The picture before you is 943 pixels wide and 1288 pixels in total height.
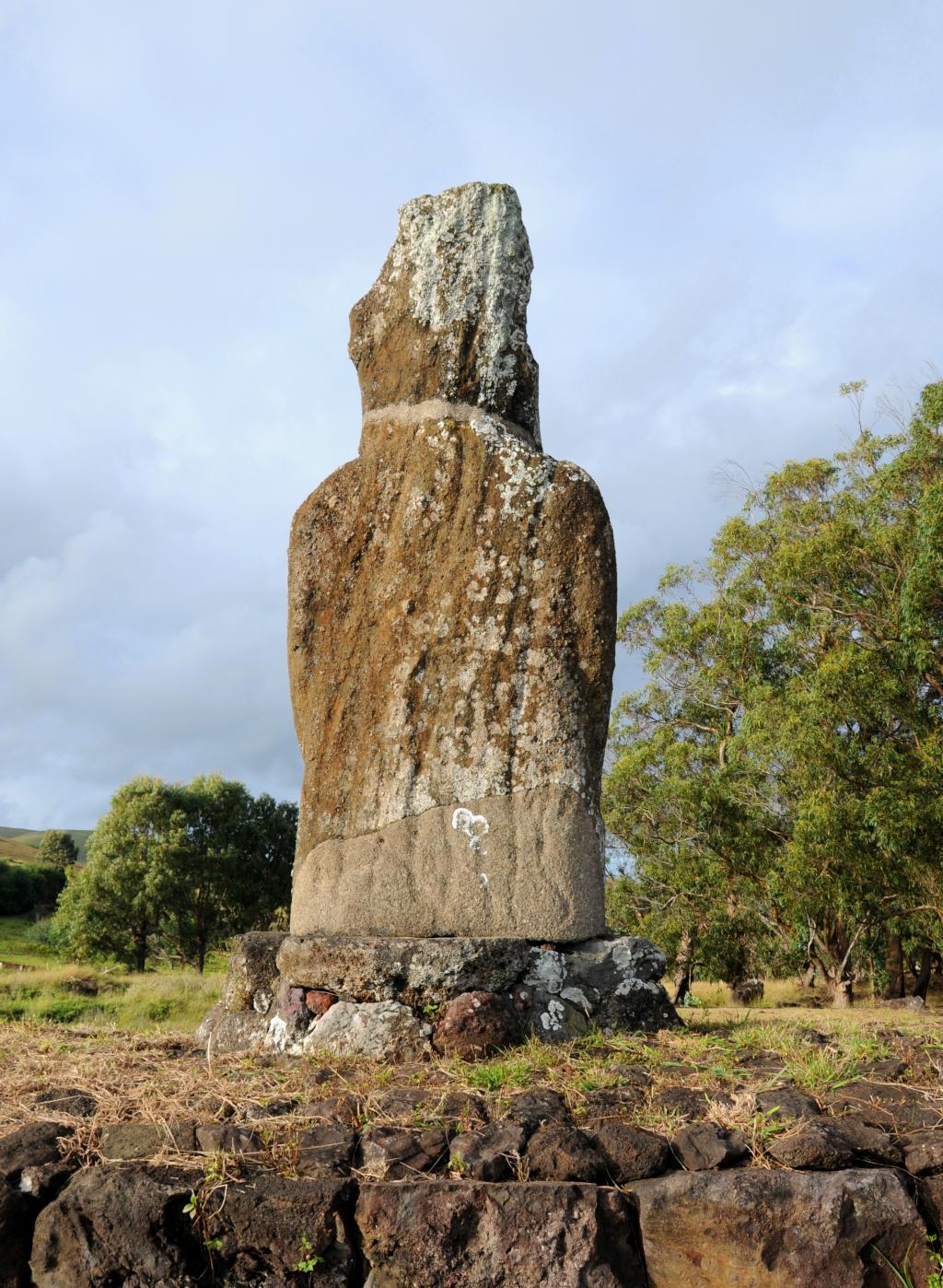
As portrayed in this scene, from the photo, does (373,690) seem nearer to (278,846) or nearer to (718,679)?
(718,679)

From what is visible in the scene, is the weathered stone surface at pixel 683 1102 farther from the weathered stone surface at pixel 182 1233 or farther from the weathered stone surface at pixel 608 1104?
the weathered stone surface at pixel 182 1233

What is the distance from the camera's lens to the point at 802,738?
61.3ft

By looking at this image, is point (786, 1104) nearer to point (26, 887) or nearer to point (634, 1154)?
point (634, 1154)

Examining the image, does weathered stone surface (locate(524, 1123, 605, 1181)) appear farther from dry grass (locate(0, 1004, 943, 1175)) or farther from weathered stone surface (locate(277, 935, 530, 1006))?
weathered stone surface (locate(277, 935, 530, 1006))

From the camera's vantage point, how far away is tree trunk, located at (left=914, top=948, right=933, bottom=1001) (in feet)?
75.5

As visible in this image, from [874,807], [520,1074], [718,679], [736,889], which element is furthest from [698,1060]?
[718,679]

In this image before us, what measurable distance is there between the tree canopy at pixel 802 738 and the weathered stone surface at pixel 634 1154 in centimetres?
1428

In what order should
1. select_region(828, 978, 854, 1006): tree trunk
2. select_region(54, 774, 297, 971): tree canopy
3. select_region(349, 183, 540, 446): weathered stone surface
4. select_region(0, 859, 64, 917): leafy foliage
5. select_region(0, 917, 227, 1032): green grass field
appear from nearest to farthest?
select_region(349, 183, 540, 446): weathered stone surface < select_region(0, 917, 227, 1032): green grass field < select_region(828, 978, 854, 1006): tree trunk < select_region(54, 774, 297, 971): tree canopy < select_region(0, 859, 64, 917): leafy foliage

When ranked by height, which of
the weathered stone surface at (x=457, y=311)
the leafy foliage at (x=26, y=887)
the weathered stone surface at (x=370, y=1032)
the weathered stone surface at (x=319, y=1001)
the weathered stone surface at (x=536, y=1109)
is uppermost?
the weathered stone surface at (x=457, y=311)

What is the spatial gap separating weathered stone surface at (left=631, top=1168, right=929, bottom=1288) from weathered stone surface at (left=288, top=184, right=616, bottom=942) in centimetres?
241

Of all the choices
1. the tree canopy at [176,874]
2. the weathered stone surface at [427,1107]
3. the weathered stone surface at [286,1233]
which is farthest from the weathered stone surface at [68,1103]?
the tree canopy at [176,874]

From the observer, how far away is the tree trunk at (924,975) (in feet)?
75.5

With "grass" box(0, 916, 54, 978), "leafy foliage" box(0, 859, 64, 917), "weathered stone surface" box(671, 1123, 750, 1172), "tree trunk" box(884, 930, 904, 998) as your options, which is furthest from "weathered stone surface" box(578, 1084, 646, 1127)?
"leafy foliage" box(0, 859, 64, 917)

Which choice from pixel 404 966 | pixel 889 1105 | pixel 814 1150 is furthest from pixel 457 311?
pixel 814 1150
